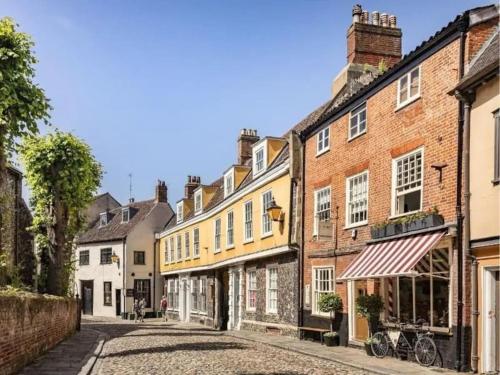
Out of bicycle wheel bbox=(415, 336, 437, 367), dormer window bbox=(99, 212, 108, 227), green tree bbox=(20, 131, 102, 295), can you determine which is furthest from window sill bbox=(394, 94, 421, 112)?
dormer window bbox=(99, 212, 108, 227)

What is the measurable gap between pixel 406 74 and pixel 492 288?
6.31 meters

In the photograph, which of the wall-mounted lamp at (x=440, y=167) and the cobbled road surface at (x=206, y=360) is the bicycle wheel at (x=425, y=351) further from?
the wall-mounted lamp at (x=440, y=167)

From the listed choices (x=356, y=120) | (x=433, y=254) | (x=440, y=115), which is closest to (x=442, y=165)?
(x=440, y=115)

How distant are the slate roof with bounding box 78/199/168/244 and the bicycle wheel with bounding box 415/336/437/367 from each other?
38.8m

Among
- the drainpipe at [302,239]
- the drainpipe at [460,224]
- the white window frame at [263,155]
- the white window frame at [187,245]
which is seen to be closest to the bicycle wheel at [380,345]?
the drainpipe at [460,224]

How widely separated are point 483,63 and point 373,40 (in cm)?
1248

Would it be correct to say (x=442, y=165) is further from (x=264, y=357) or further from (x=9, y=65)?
(x=9, y=65)

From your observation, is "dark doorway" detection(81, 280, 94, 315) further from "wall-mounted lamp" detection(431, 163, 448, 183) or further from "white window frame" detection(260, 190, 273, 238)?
"wall-mounted lamp" detection(431, 163, 448, 183)

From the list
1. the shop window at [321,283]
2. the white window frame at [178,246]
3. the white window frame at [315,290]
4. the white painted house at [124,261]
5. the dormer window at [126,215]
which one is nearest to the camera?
the white window frame at [315,290]

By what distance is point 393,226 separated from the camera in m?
16.3

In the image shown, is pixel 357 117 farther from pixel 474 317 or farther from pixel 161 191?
pixel 161 191

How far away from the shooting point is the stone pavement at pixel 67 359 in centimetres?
1393

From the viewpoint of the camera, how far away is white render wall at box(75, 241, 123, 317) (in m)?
51.4

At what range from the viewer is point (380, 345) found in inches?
644
